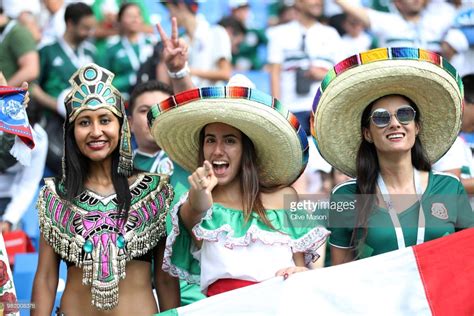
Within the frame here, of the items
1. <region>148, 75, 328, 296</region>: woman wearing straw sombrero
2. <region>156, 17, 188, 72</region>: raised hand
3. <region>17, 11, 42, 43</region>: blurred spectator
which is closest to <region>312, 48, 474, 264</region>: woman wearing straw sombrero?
<region>148, 75, 328, 296</region>: woman wearing straw sombrero

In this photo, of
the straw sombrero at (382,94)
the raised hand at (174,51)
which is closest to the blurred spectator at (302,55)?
the raised hand at (174,51)

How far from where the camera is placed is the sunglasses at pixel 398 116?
5410 millimetres

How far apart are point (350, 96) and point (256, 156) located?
21.8 inches

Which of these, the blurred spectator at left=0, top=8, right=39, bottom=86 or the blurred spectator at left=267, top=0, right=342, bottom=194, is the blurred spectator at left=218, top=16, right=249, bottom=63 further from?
the blurred spectator at left=0, top=8, right=39, bottom=86

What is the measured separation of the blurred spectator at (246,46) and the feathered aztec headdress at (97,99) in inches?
192

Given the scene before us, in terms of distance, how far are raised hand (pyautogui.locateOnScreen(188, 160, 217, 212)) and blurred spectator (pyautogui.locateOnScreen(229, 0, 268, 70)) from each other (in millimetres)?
5361

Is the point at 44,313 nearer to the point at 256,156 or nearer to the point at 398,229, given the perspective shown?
the point at 256,156

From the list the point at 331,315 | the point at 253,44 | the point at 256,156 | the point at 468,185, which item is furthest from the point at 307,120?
the point at 331,315

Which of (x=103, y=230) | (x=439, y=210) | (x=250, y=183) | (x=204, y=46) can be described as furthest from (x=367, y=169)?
(x=204, y=46)

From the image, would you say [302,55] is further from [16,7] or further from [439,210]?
[439,210]

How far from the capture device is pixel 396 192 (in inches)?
213

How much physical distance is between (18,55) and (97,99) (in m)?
3.95

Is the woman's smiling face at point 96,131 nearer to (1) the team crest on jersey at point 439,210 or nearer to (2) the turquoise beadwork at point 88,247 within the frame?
(2) the turquoise beadwork at point 88,247

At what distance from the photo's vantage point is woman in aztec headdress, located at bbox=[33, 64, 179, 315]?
5.30 metres
